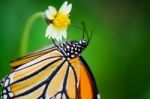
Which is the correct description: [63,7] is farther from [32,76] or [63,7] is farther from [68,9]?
[32,76]

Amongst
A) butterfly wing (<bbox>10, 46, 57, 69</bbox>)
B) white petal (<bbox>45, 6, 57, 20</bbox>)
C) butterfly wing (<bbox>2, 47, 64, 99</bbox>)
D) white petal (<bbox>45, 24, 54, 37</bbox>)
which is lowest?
butterfly wing (<bbox>2, 47, 64, 99</bbox>)

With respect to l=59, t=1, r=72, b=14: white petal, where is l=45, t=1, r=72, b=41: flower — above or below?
below

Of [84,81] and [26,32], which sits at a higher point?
[26,32]

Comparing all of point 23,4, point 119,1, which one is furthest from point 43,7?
point 119,1

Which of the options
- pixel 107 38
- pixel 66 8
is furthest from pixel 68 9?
pixel 107 38

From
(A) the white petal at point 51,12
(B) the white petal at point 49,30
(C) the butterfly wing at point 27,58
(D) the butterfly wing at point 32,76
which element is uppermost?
(A) the white petal at point 51,12
